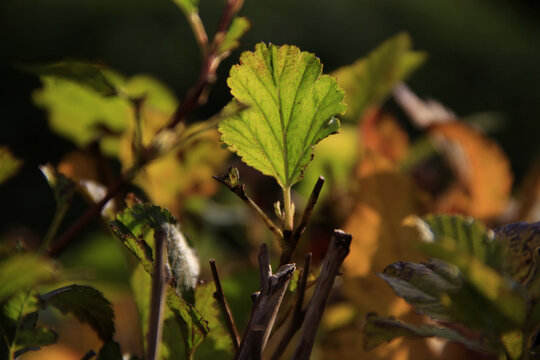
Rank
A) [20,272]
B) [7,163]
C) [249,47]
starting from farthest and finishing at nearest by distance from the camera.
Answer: [249,47], [7,163], [20,272]

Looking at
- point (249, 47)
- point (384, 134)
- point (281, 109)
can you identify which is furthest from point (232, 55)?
point (281, 109)

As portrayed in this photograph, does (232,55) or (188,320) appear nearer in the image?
(188,320)

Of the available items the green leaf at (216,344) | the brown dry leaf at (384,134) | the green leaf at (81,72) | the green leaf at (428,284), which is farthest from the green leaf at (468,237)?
the brown dry leaf at (384,134)

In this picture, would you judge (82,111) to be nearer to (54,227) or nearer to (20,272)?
(54,227)

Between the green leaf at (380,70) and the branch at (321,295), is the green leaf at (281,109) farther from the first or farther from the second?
the green leaf at (380,70)

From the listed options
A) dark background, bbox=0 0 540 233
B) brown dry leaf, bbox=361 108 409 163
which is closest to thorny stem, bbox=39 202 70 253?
brown dry leaf, bbox=361 108 409 163

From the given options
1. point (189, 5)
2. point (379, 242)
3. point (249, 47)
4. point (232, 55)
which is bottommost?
point (379, 242)

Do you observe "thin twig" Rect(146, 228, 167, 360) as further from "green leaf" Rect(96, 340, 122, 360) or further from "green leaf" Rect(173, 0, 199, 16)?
"green leaf" Rect(173, 0, 199, 16)
